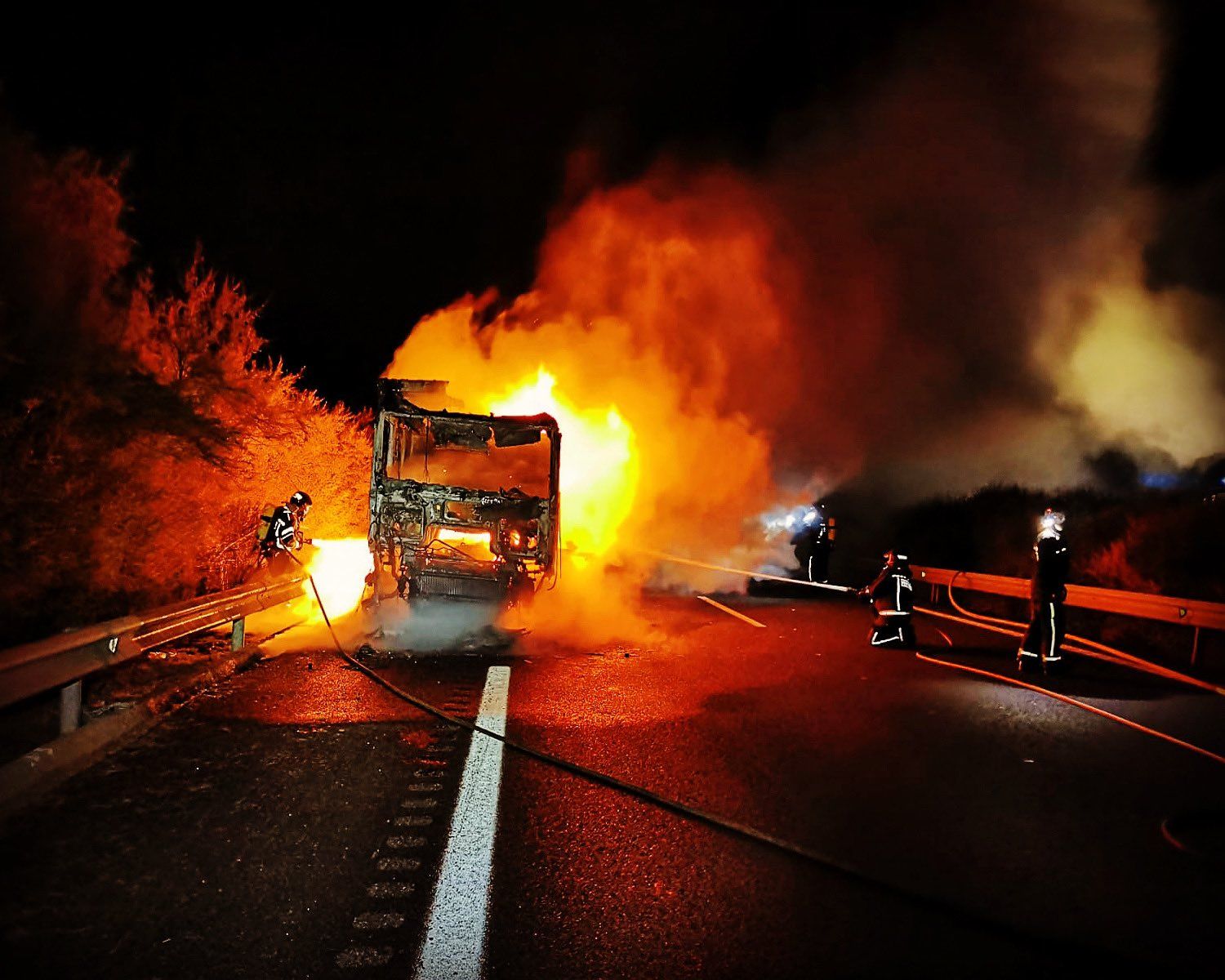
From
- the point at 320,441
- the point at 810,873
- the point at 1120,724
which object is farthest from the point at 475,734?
the point at 320,441

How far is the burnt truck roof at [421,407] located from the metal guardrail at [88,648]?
326 cm

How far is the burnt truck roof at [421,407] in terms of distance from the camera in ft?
38.1

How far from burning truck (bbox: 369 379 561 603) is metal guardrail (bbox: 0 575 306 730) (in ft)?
7.65

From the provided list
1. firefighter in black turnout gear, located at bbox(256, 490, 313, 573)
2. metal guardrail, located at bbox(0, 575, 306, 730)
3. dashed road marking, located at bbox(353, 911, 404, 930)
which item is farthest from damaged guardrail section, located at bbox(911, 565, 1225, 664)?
metal guardrail, located at bbox(0, 575, 306, 730)

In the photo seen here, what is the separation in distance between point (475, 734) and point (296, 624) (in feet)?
21.3

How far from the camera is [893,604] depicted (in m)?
11.0

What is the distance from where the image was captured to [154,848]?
4.27m

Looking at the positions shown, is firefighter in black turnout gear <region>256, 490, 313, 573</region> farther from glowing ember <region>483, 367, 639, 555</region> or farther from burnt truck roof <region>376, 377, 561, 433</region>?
glowing ember <region>483, 367, 639, 555</region>

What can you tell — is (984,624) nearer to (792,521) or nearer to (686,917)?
(792,521)

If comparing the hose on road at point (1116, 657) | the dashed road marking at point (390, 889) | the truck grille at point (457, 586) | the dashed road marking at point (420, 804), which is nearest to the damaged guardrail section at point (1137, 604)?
the hose on road at point (1116, 657)

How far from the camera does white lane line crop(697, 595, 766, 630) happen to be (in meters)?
13.2

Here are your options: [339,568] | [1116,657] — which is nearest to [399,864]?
[1116,657]

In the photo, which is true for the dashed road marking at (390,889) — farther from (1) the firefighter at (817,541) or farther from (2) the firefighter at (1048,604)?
(1) the firefighter at (817,541)

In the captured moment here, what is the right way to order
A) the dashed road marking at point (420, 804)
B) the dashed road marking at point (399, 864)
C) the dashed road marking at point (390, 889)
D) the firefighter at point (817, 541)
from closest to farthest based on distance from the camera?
the dashed road marking at point (390, 889), the dashed road marking at point (399, 864), the dashed road marking at point (420, 804), the firefighter at point (817, 541)
